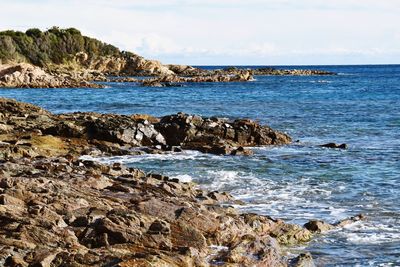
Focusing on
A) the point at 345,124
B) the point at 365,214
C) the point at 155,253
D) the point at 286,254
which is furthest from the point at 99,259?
the point at 345,124

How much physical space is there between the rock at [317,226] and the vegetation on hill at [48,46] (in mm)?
115576

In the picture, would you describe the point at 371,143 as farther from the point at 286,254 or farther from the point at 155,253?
the point at 155,253

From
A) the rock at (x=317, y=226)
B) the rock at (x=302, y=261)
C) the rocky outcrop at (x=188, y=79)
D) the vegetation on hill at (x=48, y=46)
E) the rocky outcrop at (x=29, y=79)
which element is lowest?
the rocky outcrop at (x=188, y=79)

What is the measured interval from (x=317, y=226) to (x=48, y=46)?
131 meters

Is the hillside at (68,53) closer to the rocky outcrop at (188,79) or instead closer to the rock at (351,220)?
the rocky outcrop at (188,79)

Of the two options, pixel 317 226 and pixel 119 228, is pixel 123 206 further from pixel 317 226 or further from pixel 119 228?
pixel 317 226

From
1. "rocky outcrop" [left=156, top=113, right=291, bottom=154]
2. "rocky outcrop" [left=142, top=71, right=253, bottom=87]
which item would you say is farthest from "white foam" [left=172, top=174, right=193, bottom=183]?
"rocky outcrop" [left=142, top=71, right=253, bottom=87]

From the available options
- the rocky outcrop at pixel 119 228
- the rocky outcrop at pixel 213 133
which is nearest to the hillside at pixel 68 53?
the rocky outcrop at pixel 213 133

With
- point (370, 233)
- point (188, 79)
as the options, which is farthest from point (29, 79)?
point (370, 233)

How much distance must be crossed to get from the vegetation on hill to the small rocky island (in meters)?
95.8

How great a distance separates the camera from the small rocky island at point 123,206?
14242 millimetres

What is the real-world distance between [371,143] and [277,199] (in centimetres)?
1759

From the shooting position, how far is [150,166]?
31.0m

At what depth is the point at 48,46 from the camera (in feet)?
468
